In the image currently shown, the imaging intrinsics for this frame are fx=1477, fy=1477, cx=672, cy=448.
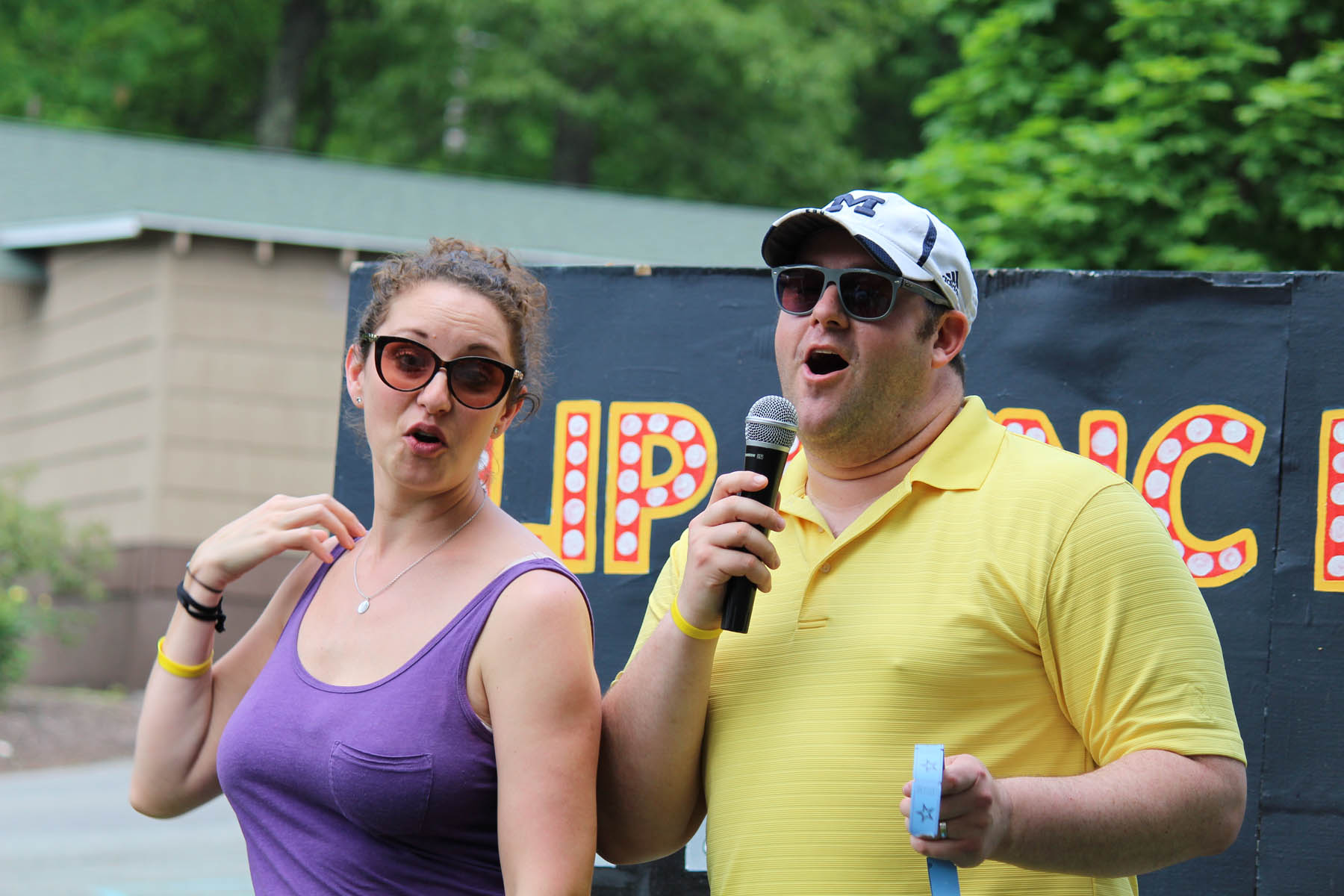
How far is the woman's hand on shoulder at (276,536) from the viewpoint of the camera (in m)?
2.57

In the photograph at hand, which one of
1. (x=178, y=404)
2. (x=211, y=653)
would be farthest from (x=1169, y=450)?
(x=178, y=404)

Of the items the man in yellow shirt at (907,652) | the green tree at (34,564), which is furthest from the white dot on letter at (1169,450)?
the green tree at (34,564)

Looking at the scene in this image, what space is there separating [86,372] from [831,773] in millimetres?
14905

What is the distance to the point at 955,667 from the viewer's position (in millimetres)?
2113

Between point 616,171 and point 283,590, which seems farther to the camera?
point 616,171

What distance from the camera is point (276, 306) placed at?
1522cm

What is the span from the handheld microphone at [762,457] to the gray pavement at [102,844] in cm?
581

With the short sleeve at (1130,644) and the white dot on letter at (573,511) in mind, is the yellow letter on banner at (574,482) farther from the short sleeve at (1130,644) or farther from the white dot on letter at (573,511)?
the short sleeve at (1130,644)

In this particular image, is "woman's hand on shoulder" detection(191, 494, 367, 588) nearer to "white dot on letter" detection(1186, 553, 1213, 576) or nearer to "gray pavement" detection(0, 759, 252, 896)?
"white dot on letter" detection(1186, 553, 1213, 576)

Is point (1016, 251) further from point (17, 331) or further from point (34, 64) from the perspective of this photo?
point (34, 64)

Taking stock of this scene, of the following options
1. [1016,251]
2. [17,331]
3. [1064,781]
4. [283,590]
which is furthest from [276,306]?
[1064,781]

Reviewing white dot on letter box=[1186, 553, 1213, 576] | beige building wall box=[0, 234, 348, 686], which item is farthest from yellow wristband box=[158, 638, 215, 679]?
beige building wall box=[0, 234, 348, 686]

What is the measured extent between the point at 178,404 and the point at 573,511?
12.0m

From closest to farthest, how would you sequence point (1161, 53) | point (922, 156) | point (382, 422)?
point (382, 422), point (1161, 53), point (922, 156)
